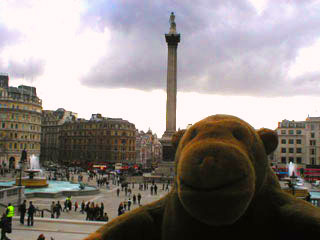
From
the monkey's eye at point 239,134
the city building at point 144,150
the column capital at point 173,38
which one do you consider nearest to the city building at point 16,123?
the column capital at point 173,38

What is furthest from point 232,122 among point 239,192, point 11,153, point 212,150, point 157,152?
point 157,152

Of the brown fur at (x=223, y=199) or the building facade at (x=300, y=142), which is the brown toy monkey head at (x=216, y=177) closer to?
the brown fur at (x=223, y=199)

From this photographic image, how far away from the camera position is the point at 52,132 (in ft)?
351

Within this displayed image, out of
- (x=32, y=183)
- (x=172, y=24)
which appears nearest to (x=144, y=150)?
(x=172, y=24)

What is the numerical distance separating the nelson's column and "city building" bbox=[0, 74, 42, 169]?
3567 cm

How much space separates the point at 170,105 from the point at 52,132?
63154 millimetres

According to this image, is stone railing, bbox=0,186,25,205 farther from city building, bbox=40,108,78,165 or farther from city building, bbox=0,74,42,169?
city building, bbox=40,108,78,165

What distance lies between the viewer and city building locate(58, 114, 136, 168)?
302 feet

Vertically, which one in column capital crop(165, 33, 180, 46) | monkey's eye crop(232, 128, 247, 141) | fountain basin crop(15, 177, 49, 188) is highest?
column capital crop(165, 33, 180, 46)

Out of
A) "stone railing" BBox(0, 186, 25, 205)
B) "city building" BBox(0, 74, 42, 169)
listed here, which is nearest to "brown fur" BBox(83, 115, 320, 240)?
"stone railing" BBox(0, 186, 25, 205)

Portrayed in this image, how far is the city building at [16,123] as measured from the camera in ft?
233

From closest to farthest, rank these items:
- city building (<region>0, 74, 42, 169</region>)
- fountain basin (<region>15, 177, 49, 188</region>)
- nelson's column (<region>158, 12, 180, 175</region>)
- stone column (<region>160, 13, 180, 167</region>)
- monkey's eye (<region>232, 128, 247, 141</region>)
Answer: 1. monkey's eye (<region>232, 128, 247, 141</region>)
2. fountain basin (<region>15, 177, 49, 188</region>)
3. nelson's column (<region>158, 12, 180, 175</region>)
4. stone column (<region>160, 13, 180, 167</region>)
5. city building (<region>0, 74, 42, 169</region>)

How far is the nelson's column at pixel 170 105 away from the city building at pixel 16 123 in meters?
35.7

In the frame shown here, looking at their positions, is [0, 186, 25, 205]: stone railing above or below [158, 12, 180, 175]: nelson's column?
below
